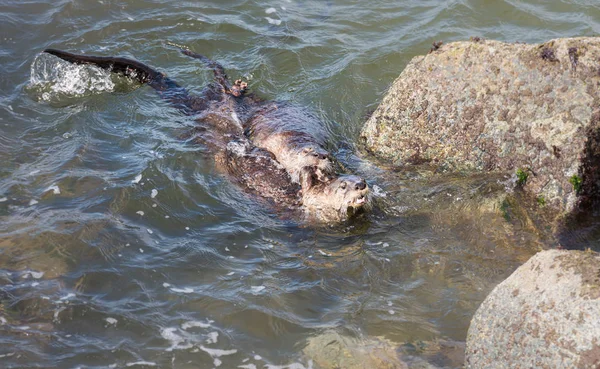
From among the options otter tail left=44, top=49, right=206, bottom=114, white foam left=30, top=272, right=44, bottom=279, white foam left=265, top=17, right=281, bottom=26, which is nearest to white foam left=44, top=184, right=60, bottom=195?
white foam left=30, top=272, right=44, bottom=279

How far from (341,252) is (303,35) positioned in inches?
185

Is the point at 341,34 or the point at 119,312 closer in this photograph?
the point at 119,312

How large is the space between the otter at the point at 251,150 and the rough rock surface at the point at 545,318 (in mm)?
2200

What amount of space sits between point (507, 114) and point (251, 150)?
8.54 ft

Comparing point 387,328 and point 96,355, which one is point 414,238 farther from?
point 96,355

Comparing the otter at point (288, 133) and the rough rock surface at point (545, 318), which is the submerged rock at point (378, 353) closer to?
the rough rock surface at point (545, 318)

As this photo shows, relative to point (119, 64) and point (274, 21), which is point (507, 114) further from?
point (274, 21)

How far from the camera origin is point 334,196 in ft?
19.0

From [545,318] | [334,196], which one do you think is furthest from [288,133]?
[545,318]

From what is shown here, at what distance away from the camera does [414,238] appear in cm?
557

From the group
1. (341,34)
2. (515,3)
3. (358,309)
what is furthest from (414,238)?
(515,3)

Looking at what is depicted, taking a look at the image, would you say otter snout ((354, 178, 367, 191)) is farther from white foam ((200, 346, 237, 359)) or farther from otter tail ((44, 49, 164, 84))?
otter tail ((44, 49, 164, 84))

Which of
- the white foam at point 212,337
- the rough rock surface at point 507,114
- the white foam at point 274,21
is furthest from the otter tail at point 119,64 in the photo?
the white foam at point 212,337

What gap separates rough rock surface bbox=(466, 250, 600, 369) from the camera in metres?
3.16
